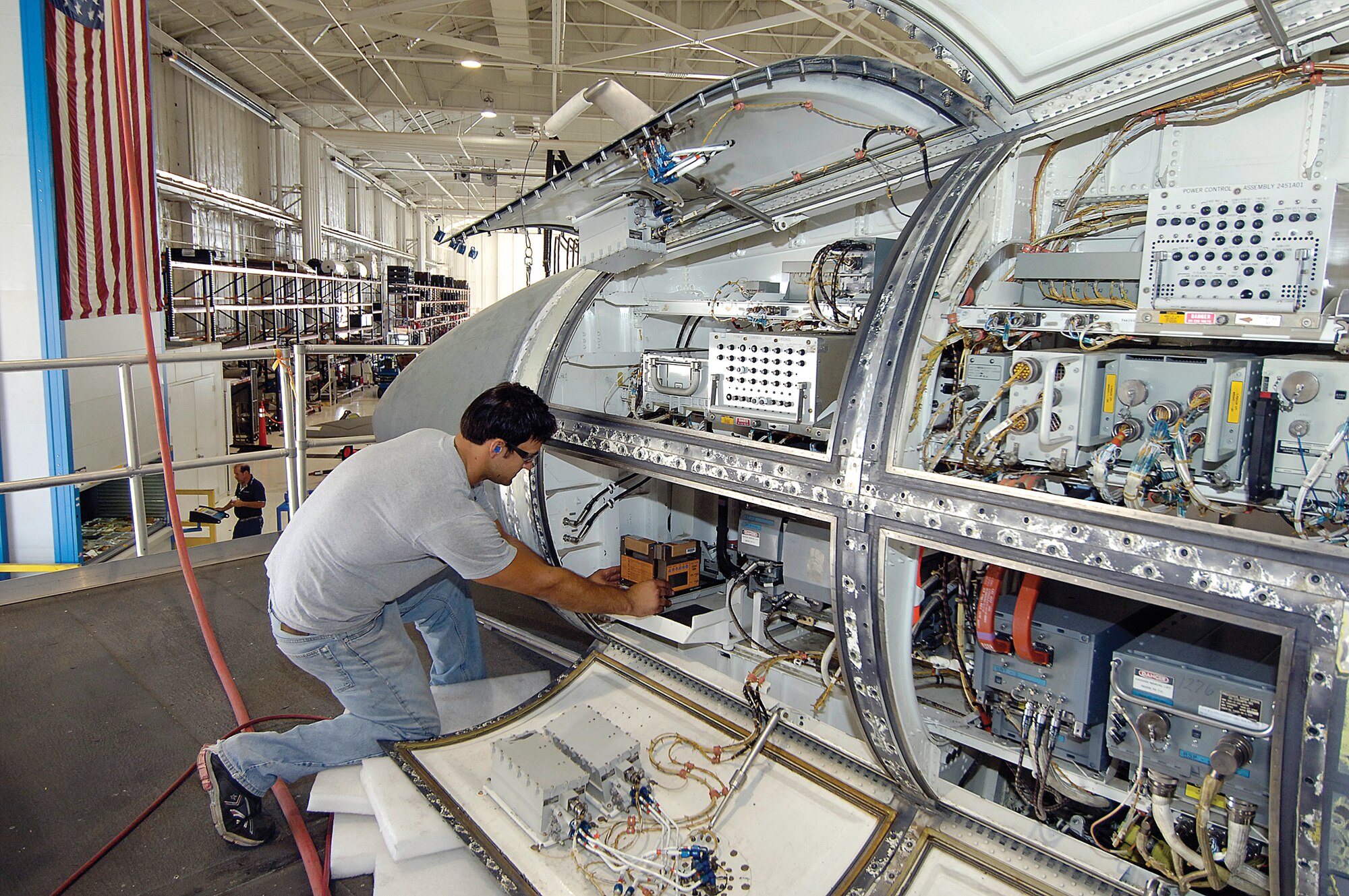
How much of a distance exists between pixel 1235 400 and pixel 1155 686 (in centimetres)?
83

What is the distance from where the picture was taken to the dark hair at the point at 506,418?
2850mm

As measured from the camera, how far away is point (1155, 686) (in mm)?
2299

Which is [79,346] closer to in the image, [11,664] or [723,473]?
[11,664]

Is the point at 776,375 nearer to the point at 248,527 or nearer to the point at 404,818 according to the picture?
the point at 404,818

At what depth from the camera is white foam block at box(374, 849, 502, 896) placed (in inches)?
101

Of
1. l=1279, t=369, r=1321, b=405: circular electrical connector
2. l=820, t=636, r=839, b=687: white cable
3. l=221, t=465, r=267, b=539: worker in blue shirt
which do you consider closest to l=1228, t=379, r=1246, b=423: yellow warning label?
l=1279, t=369, r=1321, b=405: circular electrical connector

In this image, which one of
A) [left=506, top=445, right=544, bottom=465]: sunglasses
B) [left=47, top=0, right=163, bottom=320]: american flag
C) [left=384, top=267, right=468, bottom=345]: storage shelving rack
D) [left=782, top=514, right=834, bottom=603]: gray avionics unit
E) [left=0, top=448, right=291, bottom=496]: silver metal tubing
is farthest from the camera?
[left=384, top=267, right=468, bottom=345]: storage shelving rack

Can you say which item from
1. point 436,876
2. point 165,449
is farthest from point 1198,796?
point 165,449

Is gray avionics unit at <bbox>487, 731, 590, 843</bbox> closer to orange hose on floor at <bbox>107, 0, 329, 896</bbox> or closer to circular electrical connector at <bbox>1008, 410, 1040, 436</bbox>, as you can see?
orange hose on floor at <bbox>107, 0, 329, 896</bbox>

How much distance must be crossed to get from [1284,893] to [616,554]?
3.09m

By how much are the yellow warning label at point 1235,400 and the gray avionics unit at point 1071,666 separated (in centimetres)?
75

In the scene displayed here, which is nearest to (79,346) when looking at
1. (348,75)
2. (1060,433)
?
(1060,433)

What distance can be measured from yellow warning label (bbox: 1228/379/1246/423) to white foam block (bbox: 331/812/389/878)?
116 inches

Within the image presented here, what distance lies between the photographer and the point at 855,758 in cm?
282
